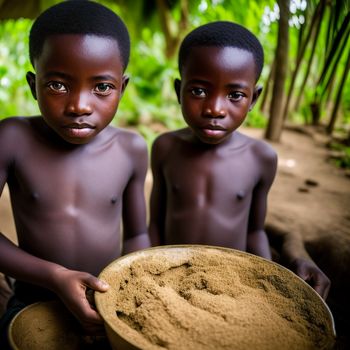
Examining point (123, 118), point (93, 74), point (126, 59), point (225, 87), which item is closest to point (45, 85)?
point (93, 74)

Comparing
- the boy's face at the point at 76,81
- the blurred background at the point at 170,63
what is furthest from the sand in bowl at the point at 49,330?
the blurred background at the point at 170,63

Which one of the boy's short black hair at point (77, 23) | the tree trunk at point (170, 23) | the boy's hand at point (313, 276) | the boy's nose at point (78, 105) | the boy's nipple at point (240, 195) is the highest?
the tree trunk at point (170, 23)

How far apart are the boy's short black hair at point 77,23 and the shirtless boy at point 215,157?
0.96ft

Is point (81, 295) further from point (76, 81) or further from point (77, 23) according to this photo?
point (77, 23)

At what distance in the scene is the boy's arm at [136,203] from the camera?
1.55 m

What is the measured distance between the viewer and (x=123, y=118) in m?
5.68

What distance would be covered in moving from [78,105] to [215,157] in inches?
Answer: 26.3

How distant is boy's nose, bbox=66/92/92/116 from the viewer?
1171mm

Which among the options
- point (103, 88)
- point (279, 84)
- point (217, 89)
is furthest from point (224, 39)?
point (279, 84)

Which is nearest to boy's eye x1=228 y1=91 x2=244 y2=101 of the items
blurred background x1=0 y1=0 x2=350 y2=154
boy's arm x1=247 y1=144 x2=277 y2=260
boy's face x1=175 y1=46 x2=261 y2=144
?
boy's face x1=175 y1=46 x2=261 y2=144

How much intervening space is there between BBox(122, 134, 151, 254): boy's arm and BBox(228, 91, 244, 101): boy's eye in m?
0.38

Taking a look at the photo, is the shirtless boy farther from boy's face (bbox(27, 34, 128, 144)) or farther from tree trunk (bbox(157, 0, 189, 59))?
tree trunk (bbox(157, 0, 189, 59))

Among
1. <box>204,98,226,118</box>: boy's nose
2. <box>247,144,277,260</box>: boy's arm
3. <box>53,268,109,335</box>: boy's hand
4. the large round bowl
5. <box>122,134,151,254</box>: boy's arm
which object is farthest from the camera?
<box>247,144,277,260</box>: boy's arm

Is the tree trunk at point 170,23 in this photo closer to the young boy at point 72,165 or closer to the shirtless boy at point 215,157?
the shirtless boy at point 215,157
